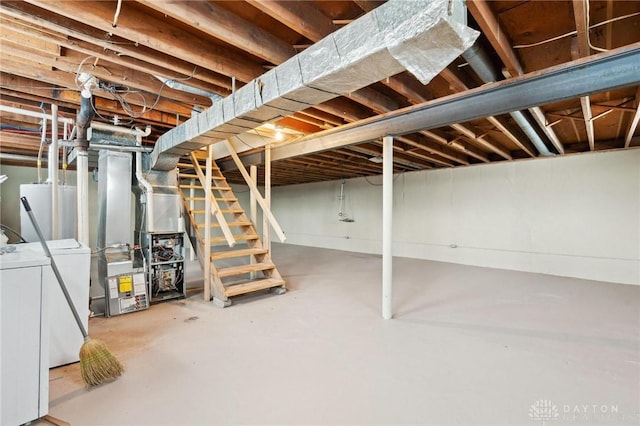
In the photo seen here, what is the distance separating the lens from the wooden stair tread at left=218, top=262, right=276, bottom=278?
138 inches

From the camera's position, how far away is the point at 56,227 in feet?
9.21

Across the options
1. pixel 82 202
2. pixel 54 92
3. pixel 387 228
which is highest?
pixel 54 92

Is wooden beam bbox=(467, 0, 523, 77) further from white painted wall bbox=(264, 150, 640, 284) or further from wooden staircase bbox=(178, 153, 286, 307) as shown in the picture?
white painted wall bbox=(264, 150, 640, 284)

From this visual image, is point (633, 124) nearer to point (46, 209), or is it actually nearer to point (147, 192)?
point (147, 192)

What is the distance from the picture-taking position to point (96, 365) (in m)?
1.79

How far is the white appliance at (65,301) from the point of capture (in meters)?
2.05

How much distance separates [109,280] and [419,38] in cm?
354

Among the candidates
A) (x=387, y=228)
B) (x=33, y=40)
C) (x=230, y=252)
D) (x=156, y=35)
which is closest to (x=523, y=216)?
(x=387, y=228)

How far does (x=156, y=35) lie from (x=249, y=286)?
2.66 meters

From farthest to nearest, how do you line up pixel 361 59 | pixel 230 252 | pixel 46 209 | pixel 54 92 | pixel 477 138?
pixel 477 138, pixel 230 252, pixel 46 209, pixel 54 92, pixel 361 59

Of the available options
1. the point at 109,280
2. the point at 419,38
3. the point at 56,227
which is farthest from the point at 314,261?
the point at 419,38

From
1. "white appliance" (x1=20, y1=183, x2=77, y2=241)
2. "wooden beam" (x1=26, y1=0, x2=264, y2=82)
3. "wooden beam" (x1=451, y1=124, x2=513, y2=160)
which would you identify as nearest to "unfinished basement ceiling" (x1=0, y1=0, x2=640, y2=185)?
"wooden beam" (x1=26, y1=0, x2=264, y2=82)

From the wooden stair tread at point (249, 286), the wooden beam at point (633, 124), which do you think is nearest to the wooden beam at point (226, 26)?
the wooden stair tread at point (249, 286)

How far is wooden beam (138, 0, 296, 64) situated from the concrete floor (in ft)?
A: 7.03
